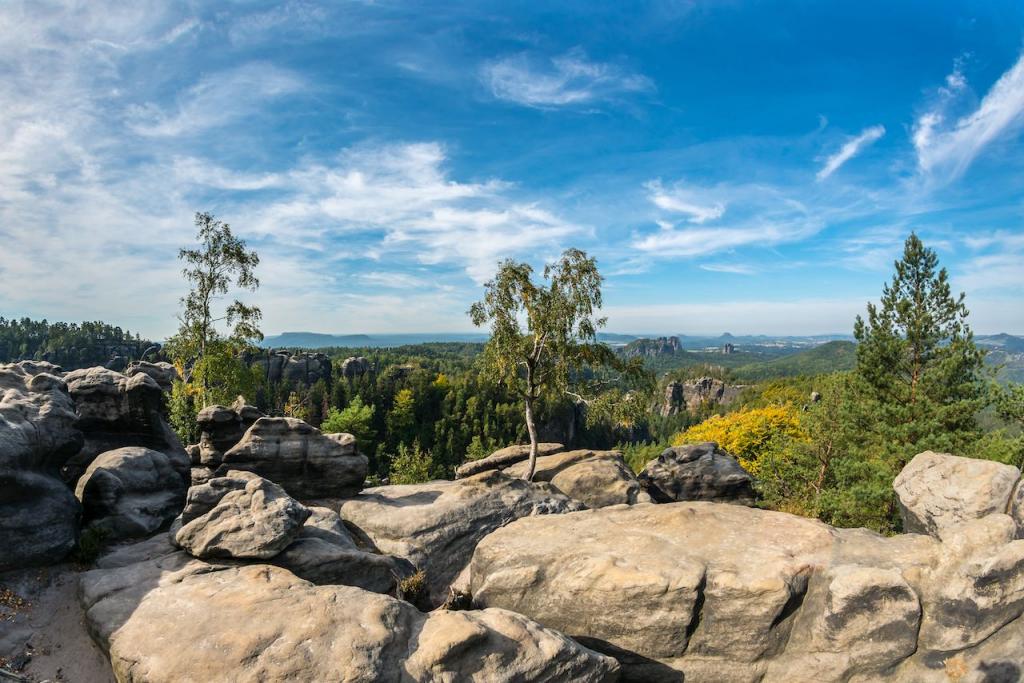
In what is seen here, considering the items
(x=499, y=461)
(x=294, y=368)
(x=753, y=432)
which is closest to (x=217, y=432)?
(x=499, y=461)

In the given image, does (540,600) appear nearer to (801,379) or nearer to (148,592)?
(148,592)

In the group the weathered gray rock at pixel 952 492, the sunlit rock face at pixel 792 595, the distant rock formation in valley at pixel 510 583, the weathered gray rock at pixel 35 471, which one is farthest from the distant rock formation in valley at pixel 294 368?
the weathered gray rock at pixel 952 492

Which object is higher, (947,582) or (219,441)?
→ (219,441)

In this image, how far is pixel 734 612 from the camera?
13172 millimetres

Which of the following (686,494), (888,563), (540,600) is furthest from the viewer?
(686,494)

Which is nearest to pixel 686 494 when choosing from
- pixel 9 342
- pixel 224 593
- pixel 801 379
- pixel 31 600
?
pixel 224 593

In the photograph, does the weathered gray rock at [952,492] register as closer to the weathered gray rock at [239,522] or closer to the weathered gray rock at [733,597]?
the weathered gray rock at [733,597]

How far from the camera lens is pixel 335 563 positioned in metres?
14.4

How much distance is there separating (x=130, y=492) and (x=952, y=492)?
27998 mm

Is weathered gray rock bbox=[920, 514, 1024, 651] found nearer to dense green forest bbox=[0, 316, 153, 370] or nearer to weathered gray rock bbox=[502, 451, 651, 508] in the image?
weathered gray rock bbox=[502, 451, 651, 508]

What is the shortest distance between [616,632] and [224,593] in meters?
10.5

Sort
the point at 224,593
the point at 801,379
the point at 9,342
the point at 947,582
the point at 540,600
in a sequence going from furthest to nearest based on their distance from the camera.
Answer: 1. the point at 9,342
2. the point at 801,379
3. the point at 540,600
4. the point at 947,582
5. the point at 224,593

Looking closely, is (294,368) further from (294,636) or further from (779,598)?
(779,598)

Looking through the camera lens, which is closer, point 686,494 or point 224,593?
point 224,593
